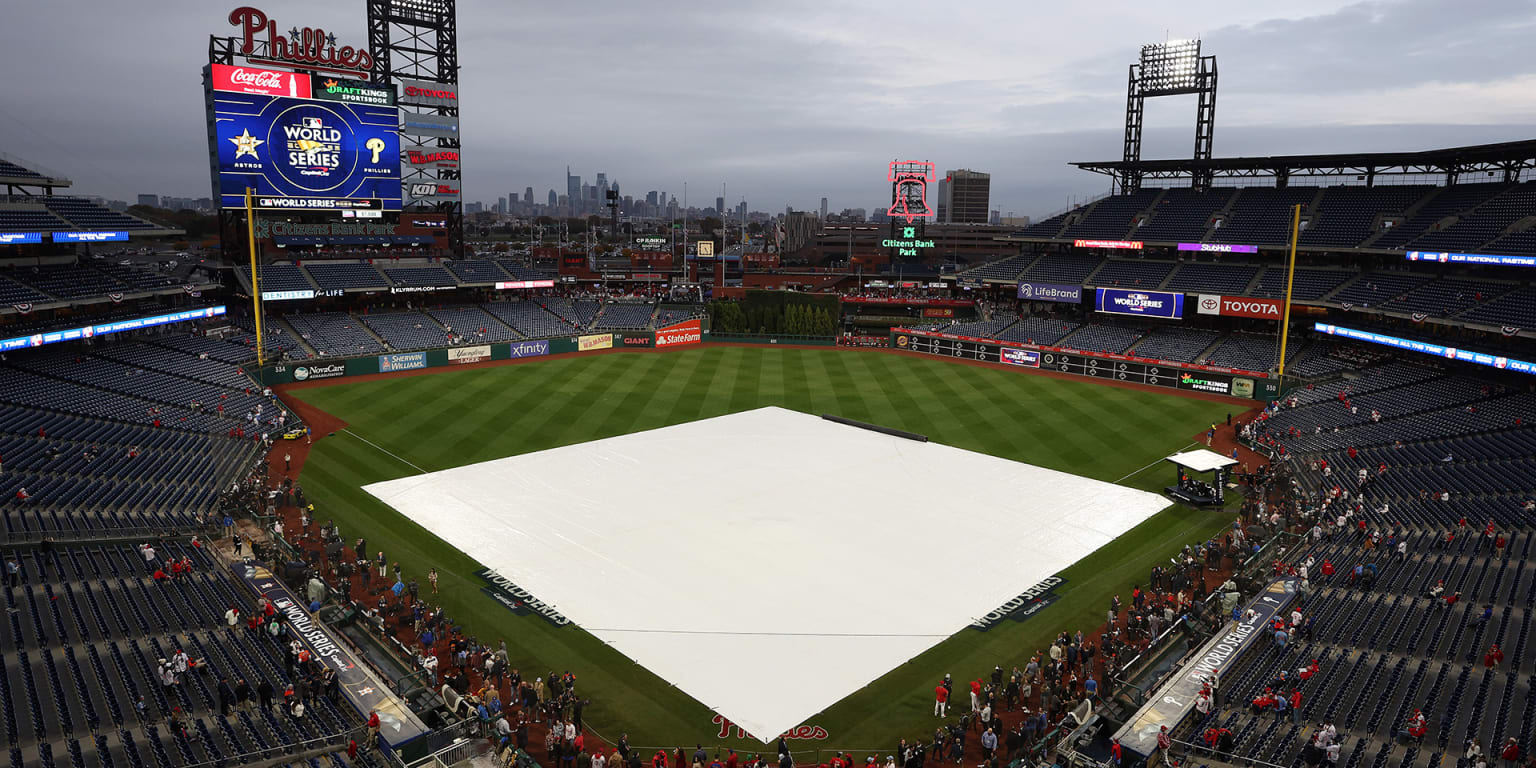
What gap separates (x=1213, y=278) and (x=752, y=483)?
3828 cm

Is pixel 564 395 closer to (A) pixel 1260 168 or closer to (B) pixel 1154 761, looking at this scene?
(B) pixel 1154 761

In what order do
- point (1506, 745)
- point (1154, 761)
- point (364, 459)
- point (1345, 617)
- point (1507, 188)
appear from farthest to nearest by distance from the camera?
point (1507, 188)
point (364, 459)
point (1345, 617)
point (1154, 761)
point (1506, 745)

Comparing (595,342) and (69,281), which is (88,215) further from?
(595,342)

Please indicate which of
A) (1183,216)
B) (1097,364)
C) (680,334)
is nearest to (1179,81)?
(1183,216)

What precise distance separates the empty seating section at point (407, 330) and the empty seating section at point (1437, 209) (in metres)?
57.3

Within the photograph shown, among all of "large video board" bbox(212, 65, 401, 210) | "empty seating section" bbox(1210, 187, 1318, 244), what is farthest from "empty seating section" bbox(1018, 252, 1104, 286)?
"large video board" bbox(212, 65, 401, 210)

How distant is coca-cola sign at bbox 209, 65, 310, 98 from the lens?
156ft

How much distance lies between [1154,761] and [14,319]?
1892 inches

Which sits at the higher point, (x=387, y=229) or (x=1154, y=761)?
(x=387, y=229)

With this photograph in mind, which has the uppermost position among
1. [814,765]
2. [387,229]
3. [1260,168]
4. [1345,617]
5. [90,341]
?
[1260,168]

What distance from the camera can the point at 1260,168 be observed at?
56312mm

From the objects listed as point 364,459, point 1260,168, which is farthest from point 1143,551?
point 1260,168

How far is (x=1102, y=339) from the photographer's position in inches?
2186

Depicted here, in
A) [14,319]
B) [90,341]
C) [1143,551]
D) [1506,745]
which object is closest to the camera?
[1506,745]
